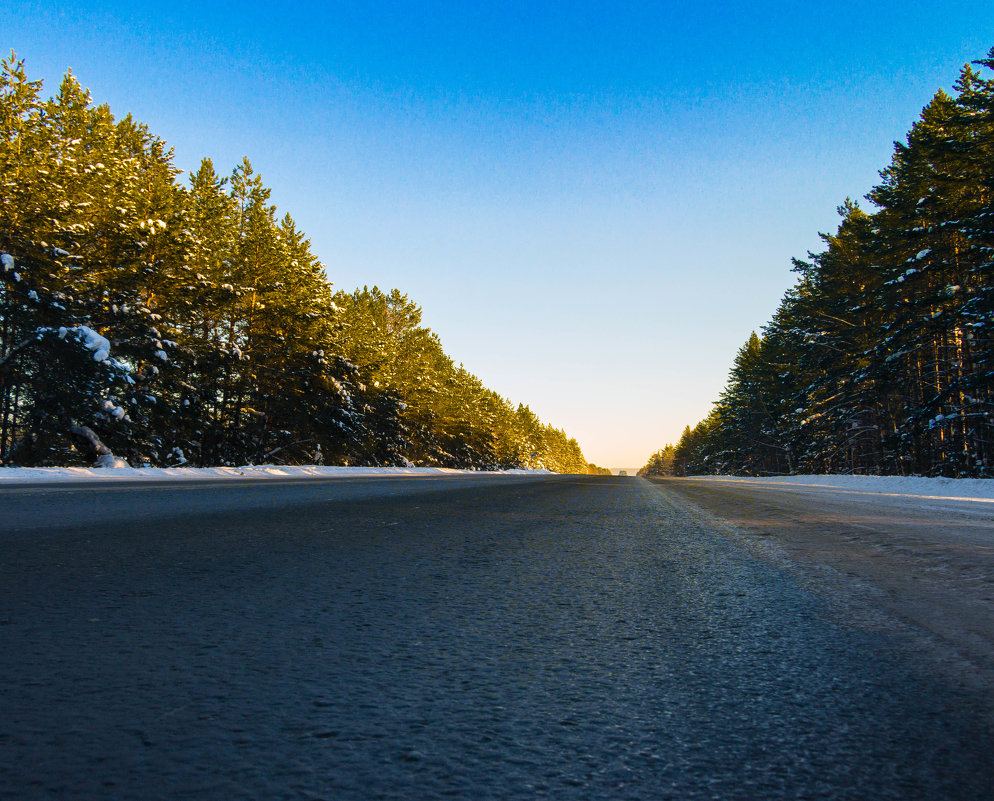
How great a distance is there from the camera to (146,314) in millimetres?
24891

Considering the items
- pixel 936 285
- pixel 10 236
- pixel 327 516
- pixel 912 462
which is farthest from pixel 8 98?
pixel 912 462

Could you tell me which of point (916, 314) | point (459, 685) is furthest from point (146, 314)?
point (916, 314)

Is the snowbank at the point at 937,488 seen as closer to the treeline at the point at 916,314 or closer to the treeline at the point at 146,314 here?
the treeline at the point at 916,314

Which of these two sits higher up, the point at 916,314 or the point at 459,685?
the point at 916,314

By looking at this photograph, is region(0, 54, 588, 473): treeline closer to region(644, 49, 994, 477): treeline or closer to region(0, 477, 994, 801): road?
region(0, 477, 994, 801): road

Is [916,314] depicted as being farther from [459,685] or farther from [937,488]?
[459,685]

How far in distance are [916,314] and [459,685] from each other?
35007 mm

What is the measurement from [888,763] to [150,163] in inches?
1444

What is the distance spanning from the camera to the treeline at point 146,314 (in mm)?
22312

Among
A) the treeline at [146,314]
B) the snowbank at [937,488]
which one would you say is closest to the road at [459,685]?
the snowbank at [937,488]

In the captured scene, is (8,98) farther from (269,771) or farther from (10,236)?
(269,771)

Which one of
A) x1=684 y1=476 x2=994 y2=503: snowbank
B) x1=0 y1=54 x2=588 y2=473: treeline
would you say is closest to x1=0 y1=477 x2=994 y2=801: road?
x1=684 y1=476 x2=994 y2=503: snowbank

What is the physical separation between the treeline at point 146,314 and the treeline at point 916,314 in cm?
2741

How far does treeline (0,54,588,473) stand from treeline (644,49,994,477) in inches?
1079
